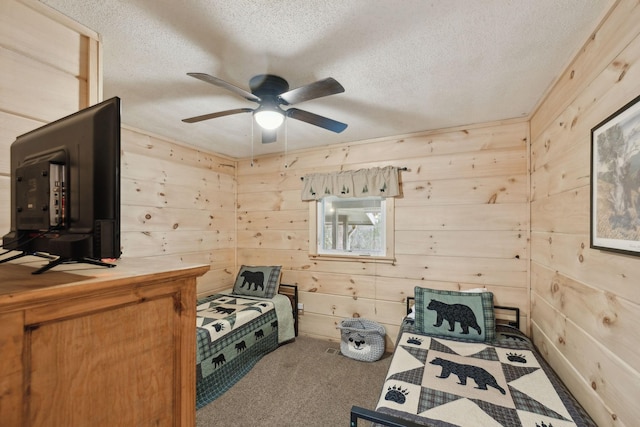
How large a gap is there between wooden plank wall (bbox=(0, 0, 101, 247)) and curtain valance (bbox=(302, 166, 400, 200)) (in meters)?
2.34

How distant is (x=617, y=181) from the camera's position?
121 cm

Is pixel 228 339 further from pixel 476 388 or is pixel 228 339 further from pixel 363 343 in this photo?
pixel 476 388

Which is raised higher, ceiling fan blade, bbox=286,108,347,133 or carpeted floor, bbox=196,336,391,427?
ceiling fan blade, bbox=286,108,347,133

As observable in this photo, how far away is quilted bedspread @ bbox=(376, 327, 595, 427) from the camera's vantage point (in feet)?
4.57

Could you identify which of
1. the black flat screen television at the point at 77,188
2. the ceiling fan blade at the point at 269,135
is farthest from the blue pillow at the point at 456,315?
the black flat screen television at the point at 77,188

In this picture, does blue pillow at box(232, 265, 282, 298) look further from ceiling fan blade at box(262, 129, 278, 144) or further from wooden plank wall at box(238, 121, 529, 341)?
ceiling fan blade at box(262, 129, 278, 144)

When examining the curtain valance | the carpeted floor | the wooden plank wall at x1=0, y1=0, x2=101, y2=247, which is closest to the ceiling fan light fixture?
the wooden plank wall at x1=0, y1=0, x2=101, y2=247

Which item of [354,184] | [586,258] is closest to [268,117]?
[354,184]

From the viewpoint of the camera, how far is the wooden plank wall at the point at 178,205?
2814mm

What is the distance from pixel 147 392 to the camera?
738mm

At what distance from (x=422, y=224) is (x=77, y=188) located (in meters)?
2.82

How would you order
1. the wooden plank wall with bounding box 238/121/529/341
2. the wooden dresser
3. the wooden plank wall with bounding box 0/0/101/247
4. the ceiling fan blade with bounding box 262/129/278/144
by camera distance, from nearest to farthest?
the wooden dresser
the wooden plank wall with bounding box 0/0/101/247
the ceiling fan blade with bounding box 262/129/278/144
the wooden plank wall with bounding box 238/121/529/341

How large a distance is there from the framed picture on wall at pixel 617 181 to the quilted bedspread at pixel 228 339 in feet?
8.62

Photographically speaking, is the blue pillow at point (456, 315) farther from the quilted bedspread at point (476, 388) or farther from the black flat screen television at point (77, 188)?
the black flat screen television at point (77, 188)
